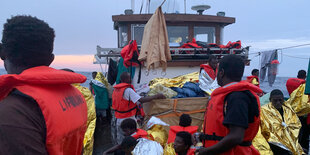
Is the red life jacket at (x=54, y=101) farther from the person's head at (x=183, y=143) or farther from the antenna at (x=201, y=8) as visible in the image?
the antenna at (x=201, y=8)

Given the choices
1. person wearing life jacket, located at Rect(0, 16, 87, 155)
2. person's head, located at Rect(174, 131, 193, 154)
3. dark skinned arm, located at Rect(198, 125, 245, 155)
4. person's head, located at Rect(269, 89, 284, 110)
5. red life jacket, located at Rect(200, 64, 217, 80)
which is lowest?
person's head, located at Rect(174, 131, 193, 154)

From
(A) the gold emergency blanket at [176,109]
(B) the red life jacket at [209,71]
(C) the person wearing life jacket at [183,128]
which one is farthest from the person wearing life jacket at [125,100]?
(B) the red life jacket at [209,71]

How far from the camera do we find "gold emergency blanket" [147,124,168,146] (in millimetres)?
4264

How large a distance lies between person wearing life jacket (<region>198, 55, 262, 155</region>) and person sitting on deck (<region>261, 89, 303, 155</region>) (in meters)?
1.91

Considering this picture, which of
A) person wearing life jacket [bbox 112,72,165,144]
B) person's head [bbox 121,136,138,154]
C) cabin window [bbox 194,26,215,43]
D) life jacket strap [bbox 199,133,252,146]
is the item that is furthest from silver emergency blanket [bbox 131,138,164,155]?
cabin window [bbox 194,26,215,43]

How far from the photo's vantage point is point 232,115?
6.34 ft

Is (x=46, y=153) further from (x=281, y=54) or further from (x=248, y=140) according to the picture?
(x=281, y=54)

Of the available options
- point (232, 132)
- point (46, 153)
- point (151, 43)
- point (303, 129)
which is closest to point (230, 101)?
point (232, 132)

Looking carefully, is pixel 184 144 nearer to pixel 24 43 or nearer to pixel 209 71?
pixel 24 43

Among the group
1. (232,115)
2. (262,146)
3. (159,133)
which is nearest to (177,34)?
(159,133)

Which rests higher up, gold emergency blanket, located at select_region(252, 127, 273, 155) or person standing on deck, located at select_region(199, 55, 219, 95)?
person standing on deck, located at select_region(199, 55, 219, 95)

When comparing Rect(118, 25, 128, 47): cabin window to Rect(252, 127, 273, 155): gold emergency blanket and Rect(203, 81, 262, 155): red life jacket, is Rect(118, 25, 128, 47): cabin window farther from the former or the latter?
Rect(203, 81, 262, 155): red life jacket

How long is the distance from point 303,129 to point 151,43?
4.36 m

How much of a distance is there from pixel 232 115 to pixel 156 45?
2892mm
